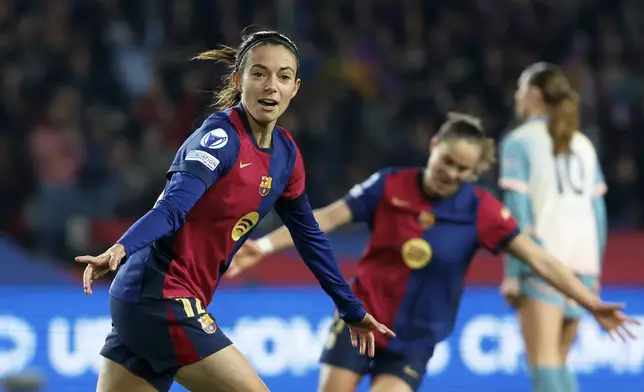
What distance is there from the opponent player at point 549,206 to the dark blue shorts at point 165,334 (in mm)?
2843

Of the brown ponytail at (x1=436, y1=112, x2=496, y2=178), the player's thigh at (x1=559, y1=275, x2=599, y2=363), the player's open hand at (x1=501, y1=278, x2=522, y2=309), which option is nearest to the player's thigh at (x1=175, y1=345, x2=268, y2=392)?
the brown ponytail at (x1=436, y1=112, x2=496, y2=178)

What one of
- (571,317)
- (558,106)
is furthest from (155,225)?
(571,317)

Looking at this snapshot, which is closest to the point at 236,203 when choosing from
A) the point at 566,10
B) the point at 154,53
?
the point at 154,53

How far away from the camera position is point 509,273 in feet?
21.6

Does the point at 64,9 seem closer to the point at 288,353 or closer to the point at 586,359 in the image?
the point at 288,353

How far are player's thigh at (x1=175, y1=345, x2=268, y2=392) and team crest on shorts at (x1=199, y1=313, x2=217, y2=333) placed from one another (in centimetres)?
8

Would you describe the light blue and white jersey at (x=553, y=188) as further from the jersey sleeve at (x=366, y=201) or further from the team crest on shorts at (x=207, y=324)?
the team crest on shorts at (x=207, y=324)

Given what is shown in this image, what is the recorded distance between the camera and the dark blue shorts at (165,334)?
160 inches

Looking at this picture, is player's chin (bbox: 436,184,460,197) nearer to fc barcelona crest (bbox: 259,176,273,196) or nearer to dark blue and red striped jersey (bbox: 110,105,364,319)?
dark blue and red striped jersey (bbox: 110,105,364,319)

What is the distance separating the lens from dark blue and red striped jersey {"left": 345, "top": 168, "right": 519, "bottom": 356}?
5422mm

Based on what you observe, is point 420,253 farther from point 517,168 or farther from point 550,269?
point 517,168

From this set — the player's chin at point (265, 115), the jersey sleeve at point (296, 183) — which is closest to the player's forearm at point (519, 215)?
the jersey sleeve at point (296, 183)

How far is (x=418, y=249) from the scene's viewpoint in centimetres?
545

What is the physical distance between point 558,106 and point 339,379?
85.5 inches
